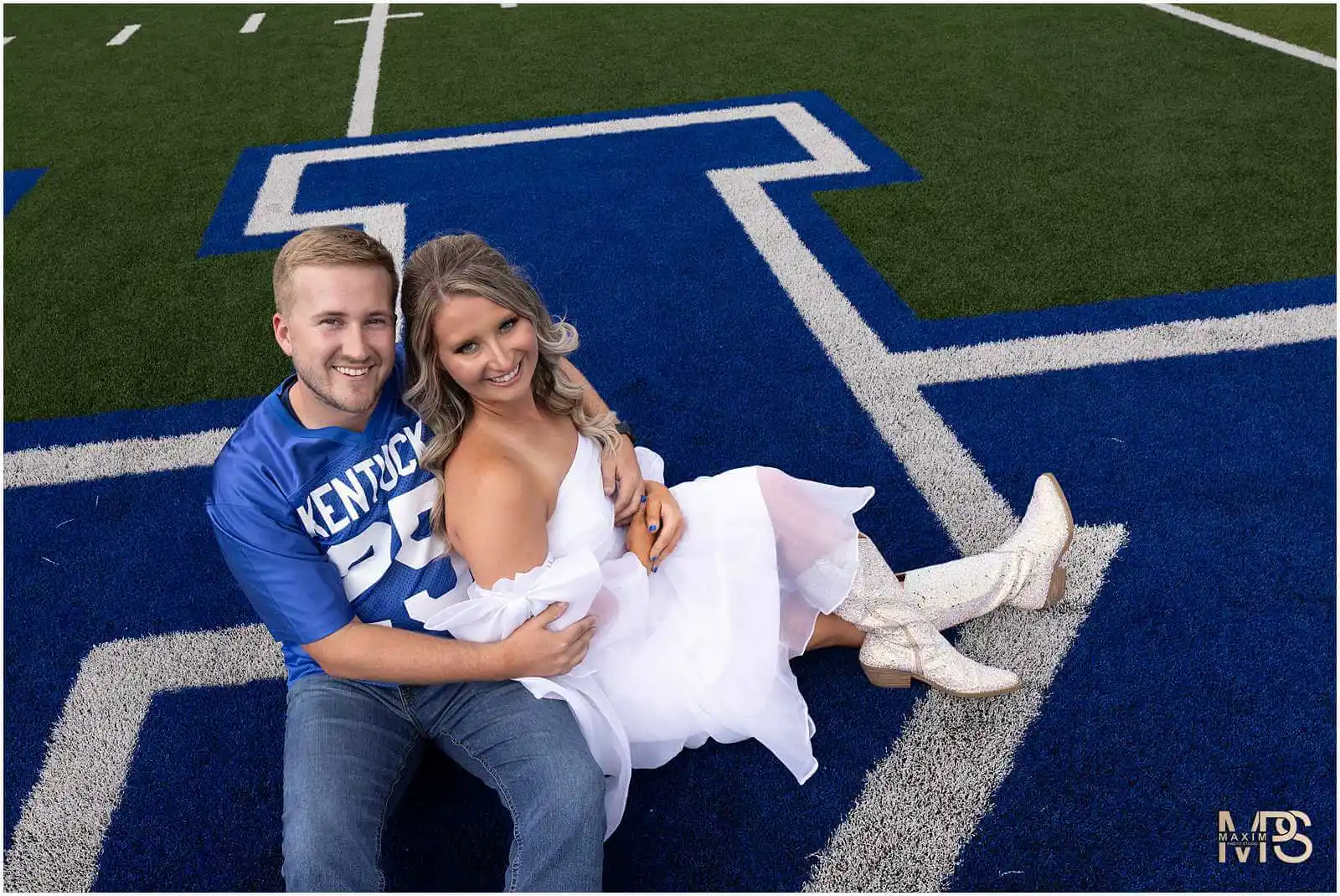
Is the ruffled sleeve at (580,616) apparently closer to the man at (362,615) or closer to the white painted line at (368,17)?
the man at (362,615)

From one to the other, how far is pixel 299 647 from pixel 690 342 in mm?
1728

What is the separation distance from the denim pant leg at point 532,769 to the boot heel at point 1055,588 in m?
1.06

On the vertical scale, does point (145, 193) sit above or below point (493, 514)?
below

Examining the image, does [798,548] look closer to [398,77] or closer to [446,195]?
[446,195]

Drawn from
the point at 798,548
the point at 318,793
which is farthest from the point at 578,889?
the point at 798,548

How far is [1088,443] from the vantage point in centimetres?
260

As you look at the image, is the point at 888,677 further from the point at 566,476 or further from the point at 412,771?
the point at 412,771

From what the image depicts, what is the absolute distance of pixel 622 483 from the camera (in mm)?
1896

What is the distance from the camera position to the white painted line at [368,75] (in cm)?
516

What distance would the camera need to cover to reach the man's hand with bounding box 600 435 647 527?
6.16 feet

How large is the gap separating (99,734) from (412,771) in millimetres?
771

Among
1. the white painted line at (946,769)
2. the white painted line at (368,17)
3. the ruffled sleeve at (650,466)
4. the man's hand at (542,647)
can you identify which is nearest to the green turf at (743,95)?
the white painted line at (368,17)

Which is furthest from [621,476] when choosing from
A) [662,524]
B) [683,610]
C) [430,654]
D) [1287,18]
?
[1287,18]

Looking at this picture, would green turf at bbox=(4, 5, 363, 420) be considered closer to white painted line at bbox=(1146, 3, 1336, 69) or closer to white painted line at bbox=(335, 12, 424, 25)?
white painted line at bbox=(335, 12, 424, 25)
